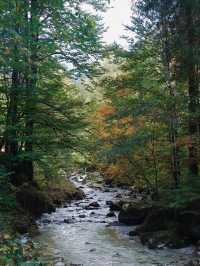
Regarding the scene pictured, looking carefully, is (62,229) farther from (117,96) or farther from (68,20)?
(68,20)

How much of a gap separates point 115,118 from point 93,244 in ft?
18.1

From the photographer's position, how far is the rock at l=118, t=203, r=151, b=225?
16234 mm

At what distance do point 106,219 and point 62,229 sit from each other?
3.17m

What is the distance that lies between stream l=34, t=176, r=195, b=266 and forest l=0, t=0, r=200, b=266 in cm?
15

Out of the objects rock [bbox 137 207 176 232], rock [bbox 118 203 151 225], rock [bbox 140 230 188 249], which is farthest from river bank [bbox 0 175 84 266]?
rock [bbox 137 207 176 232]

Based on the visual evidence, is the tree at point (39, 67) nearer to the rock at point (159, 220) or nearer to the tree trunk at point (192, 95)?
the tree trunk at point (192, 95)

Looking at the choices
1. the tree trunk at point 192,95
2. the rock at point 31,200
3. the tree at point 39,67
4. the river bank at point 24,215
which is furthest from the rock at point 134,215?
the tree at point 39,67

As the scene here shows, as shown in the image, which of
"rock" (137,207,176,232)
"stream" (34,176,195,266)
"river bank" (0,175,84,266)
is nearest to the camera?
"river bank" (0,175,84,266)

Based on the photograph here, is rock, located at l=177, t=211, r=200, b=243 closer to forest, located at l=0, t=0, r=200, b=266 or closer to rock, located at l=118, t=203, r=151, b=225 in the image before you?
forest, located at l=0, t=0, r=200, b=266

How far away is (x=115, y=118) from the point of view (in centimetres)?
1581

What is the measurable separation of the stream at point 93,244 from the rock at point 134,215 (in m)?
0.47

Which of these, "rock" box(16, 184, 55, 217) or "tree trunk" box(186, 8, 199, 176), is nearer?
"tree trunk" box(186, 8, 199, 176)

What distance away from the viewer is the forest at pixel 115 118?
13.3 metres

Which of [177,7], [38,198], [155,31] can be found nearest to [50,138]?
[38,198]
